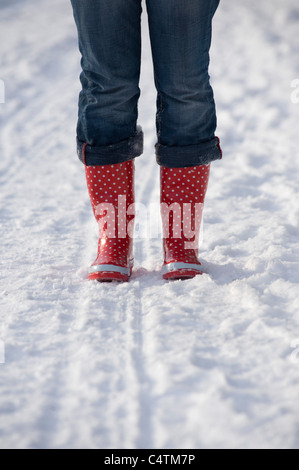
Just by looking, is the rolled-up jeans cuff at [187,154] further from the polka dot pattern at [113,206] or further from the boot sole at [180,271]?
the boot sole at [180,271]

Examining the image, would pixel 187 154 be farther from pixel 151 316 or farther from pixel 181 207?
pixel 151 316

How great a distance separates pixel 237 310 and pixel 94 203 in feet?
1.54

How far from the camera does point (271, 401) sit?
31.4 inches

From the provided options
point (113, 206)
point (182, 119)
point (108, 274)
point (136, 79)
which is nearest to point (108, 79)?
point (136, 79)

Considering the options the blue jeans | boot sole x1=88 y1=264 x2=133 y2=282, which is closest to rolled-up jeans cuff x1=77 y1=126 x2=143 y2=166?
the blue jeans

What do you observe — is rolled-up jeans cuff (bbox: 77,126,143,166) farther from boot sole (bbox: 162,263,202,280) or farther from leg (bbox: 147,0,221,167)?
boot sole (bbox: 162,263,202,280)

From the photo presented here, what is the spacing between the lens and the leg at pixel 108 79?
3.73 feet

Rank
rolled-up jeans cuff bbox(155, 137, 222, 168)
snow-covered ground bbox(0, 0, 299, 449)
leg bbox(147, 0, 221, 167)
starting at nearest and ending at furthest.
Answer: snow-covered ground bbox(0, 0, 299, 449) < leg bbox(147, 0, 221, 167) < rolled-up jeans cuff bbox(155, 137, 222, 168)

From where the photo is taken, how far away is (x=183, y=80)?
117 cm

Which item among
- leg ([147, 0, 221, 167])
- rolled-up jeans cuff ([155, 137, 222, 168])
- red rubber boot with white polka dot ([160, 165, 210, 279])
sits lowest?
red rubber boot with white polka dot ([160, 165, 210, 279])

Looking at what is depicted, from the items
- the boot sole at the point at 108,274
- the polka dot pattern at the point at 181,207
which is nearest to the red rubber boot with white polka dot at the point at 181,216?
the polka dot pattern at the point at 181,207

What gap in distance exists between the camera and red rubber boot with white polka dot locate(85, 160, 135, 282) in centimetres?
126
